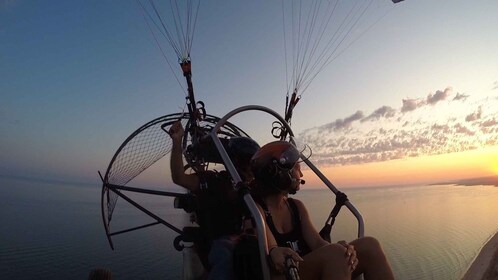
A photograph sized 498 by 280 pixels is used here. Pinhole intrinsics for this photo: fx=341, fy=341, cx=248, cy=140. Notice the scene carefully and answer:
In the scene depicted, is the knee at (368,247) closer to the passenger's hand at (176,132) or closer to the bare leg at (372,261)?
the bare leg at (372,261)

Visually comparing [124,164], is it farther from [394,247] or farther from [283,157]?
[394,247]

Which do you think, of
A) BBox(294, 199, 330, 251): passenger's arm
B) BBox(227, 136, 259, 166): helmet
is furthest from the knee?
BBox(227, 136, 259, 166): helmet

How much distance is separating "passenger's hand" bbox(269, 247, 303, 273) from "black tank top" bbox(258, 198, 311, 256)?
0.45 metres

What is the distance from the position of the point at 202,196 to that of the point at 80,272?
16252 mm

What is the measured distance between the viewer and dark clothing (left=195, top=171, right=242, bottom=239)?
3.01 m

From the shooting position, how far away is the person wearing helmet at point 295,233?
2250 millimetres

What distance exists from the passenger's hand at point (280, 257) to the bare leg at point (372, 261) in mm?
795

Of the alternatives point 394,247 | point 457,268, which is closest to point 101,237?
point 394,247

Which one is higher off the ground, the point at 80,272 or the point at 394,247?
the point at 80,272

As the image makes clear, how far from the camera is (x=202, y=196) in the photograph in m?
3.17

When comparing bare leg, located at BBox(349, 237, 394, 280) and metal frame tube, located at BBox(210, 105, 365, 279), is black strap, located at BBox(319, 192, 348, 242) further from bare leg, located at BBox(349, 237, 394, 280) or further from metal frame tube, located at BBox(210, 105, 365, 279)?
bare leg, located at BBox(349, 237, 394, 280)

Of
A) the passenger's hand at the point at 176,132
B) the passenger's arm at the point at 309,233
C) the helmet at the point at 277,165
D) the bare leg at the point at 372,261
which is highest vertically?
the passenger's hand at the point at 176,132

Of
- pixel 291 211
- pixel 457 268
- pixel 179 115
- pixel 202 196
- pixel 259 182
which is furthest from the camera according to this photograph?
pixel 457 268

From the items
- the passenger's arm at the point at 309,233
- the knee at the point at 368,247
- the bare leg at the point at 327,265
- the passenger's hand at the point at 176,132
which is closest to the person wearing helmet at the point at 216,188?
the passenger's hand at the point at 176,132
